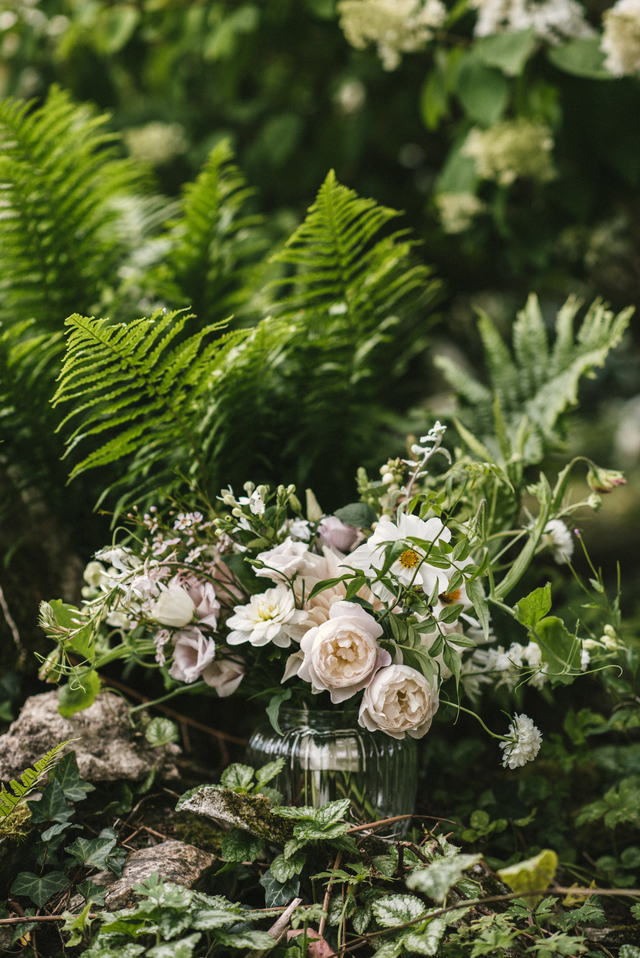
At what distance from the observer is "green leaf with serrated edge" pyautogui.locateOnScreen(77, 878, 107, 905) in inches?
23.9

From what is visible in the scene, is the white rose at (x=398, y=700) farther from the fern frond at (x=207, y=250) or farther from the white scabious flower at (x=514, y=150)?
the white scabious flower at (x=514, y=150)

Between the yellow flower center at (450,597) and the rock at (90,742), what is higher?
the yellow flower center at (450,597)

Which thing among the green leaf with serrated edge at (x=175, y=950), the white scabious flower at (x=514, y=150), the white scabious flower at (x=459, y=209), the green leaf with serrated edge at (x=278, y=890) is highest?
the white scabious flower at (x=514, y=150)

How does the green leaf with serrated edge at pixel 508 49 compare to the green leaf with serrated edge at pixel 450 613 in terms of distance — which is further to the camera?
the green leaf with serrated edge at pixel 508 49

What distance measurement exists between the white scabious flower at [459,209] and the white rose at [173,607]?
3.80 feet

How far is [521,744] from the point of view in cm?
62

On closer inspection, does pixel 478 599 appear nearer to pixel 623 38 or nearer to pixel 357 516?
pixel 357 516

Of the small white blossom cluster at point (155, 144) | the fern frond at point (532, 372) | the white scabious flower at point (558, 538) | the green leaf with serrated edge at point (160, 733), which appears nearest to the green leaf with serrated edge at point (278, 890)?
the green leaf with serrated edge at point (160, 733)

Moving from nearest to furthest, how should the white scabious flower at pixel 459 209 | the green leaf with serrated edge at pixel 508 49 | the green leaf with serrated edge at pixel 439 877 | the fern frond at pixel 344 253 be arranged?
the green leaf with serrated edge at pixel 439 877 → the fern frond at pixel 344 253 → the green leaf with serrated edge at pixel 508 49 → the white scabious flower at pixel 459 209

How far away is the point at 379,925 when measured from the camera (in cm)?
61

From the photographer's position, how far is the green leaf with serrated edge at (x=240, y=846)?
65 cm

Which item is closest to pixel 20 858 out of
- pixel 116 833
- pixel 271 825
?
pixel 116 833

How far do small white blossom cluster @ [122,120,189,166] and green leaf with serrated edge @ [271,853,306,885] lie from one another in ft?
5.77

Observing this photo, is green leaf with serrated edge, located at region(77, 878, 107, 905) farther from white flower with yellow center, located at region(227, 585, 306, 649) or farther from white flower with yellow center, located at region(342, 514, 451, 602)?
white flower with yellow center, located at region(342, 514, 451, 602)
